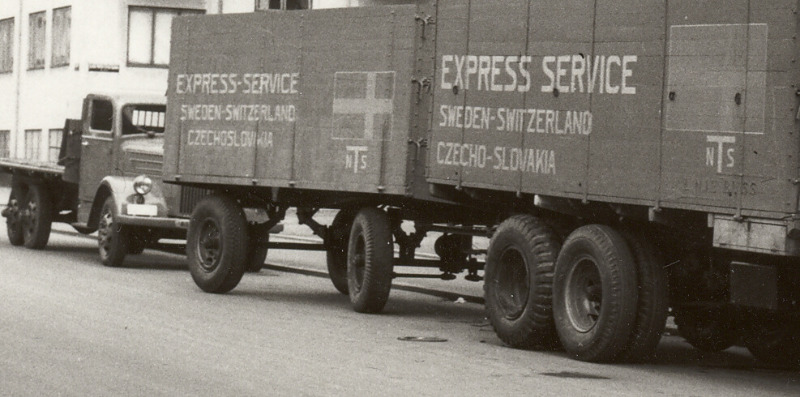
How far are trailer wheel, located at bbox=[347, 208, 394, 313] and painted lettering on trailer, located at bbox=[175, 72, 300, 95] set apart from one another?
5.74ft

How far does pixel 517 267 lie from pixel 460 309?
3473mm

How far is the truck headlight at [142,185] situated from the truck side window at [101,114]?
5.54ft

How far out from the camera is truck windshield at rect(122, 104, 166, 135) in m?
22.6

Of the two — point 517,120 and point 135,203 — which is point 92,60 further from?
point 517,120

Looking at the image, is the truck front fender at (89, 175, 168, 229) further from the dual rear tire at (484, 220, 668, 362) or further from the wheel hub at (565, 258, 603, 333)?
the wheel hub at (565, 258, 603, 333)

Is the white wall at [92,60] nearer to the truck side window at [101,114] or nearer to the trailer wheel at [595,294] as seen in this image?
the truck side window at [101,114]

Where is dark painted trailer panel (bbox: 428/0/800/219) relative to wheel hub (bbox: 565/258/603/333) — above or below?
above

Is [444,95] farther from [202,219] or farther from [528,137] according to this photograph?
[202,219]

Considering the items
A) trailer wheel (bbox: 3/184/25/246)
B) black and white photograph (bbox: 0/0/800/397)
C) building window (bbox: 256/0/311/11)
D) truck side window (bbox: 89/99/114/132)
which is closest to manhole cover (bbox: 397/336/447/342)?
black and white photograph (bbox: 0/0/800/397)

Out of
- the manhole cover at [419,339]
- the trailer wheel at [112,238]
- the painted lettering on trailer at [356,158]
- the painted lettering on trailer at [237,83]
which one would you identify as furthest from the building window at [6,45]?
the manhole cover at [419,339]

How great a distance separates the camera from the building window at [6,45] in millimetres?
53531

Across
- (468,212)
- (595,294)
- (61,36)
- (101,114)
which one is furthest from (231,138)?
(61,36)

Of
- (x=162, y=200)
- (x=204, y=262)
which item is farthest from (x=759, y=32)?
(x=162, y=200)

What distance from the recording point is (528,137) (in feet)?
43.9
